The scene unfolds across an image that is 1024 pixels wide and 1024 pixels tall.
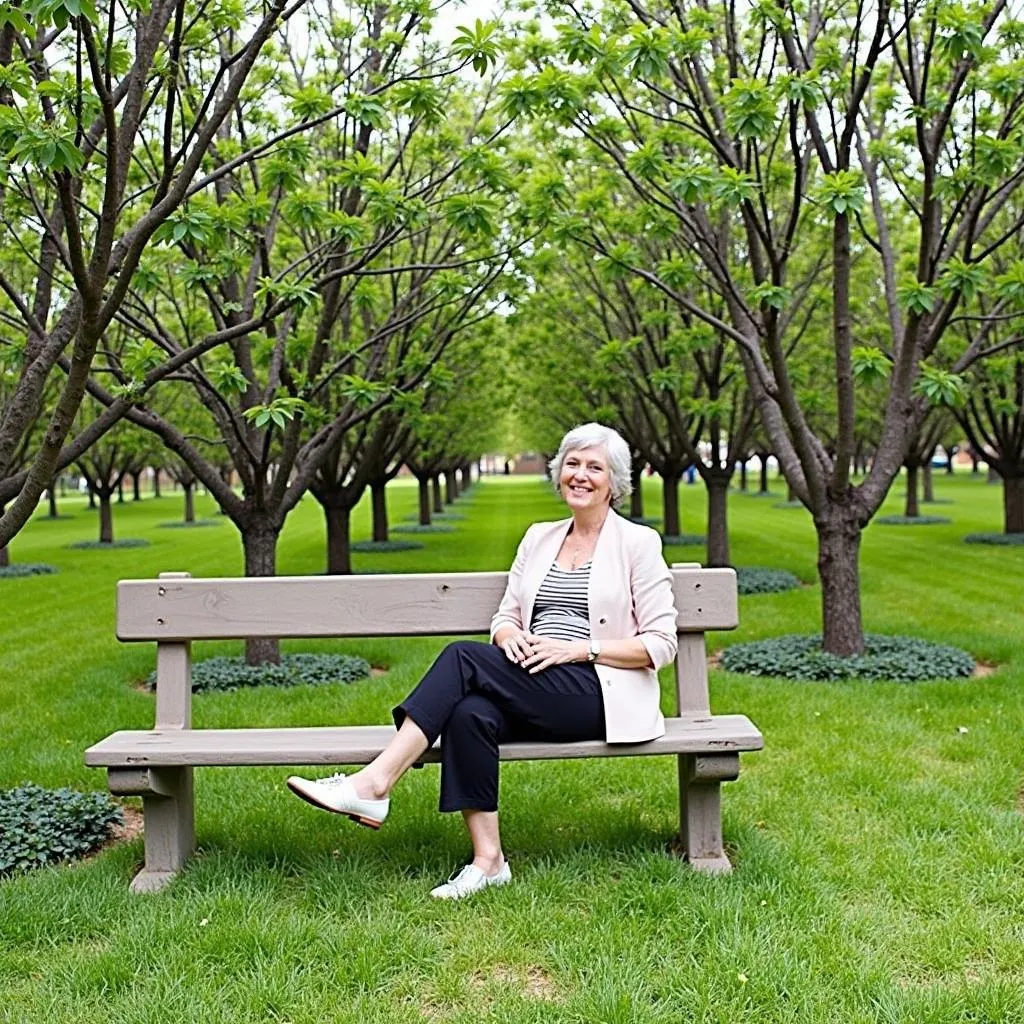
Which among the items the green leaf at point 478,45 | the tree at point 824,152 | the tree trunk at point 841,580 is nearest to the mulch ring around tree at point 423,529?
the tree at point 824,152

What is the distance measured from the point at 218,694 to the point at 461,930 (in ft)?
15.2

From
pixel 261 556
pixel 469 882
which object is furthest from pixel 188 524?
pixel 469 882

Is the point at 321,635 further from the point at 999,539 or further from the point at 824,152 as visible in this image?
the point at 999,539

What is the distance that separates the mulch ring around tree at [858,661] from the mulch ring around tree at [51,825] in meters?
4.83

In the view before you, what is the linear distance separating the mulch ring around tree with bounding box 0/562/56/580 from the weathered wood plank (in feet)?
47.0

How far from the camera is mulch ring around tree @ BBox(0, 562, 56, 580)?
1762cm

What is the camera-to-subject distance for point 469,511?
36000 mm

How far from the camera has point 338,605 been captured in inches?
180

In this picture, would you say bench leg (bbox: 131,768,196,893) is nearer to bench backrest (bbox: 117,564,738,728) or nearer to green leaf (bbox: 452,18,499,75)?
bench backrest (bbox: 117,564,738,728)

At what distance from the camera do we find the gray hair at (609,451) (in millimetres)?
4523

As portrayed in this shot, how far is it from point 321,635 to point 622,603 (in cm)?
122

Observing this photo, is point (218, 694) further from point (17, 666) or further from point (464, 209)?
point (464, 209)

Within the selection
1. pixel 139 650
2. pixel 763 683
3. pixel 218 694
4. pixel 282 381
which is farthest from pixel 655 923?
pixel 139 650

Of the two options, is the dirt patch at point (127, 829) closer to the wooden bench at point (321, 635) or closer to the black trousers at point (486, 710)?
the wooden bench at point (321, 635)
